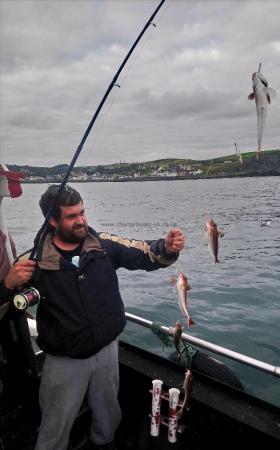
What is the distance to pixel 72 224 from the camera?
3947 mm

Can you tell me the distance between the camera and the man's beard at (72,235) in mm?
3955

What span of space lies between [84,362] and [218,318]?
8732mm

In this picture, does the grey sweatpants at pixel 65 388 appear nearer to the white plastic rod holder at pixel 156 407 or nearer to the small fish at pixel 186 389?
the white plastic rod holder at pixel 156 407

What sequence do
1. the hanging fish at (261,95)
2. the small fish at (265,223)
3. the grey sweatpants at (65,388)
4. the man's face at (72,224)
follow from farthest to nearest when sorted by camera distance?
the small fish at (265,223)
the man's face at (72,224)
the grey sweatpants at (65,388)
the hanging fish at (261,95)

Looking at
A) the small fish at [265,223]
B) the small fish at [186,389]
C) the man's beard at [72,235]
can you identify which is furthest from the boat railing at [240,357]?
the small fish at [265,223]

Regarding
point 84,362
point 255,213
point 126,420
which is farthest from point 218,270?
point 255,213

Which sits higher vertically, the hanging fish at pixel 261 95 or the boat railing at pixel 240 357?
the hanging fish at pixel 261 95

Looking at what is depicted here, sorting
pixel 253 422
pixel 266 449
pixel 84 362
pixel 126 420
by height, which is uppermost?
pixel 84 362

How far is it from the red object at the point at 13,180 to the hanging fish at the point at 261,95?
7.97ft

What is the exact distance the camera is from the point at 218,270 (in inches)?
696

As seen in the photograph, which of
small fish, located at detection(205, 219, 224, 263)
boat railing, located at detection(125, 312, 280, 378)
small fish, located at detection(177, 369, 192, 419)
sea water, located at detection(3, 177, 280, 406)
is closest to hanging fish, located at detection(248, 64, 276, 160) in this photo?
small fish, located at detection(205, 219, 224, 263)

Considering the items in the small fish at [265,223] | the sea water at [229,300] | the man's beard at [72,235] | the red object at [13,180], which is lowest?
the small fish at [265,223]

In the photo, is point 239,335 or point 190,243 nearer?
point 239,335

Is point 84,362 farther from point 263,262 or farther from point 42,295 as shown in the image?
point 263,262
